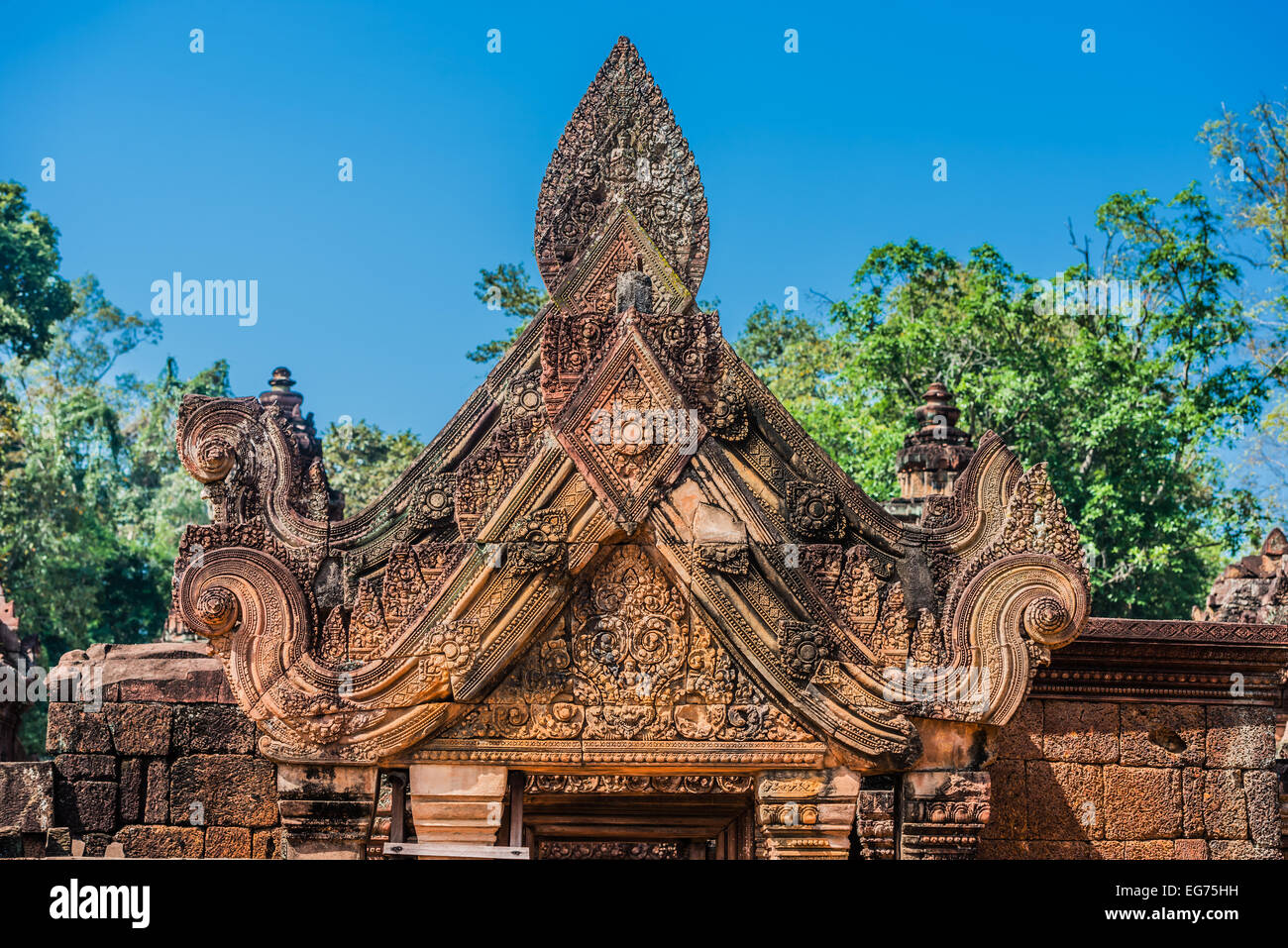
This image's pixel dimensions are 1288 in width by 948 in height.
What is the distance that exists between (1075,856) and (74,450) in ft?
114

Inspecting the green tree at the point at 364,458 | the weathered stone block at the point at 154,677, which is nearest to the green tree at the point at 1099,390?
the green tree at the point at 364,458

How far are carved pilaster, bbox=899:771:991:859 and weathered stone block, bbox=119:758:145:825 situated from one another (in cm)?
446

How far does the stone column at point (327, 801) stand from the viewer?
6691 mm

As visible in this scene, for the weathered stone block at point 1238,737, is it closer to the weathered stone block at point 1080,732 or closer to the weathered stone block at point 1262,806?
the weathered stone block at point 1262,806

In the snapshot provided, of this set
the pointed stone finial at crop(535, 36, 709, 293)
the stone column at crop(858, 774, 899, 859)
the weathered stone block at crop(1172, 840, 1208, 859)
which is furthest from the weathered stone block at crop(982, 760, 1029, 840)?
the pointed stone finial at crop(535, 36, 709, 293)

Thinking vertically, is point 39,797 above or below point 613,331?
below

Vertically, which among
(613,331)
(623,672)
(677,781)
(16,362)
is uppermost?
(16,362)

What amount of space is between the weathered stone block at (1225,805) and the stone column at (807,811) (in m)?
A: 3.22

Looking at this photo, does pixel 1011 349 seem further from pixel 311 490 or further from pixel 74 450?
pixel 74 450

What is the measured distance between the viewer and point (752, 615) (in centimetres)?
663

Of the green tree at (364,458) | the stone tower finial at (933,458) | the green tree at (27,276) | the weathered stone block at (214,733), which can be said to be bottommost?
the weathered stone block at (214,733)

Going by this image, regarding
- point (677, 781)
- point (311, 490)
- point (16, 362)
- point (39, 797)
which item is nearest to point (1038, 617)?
point (677, 781)

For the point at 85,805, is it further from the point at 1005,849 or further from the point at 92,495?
the point at 92,495
